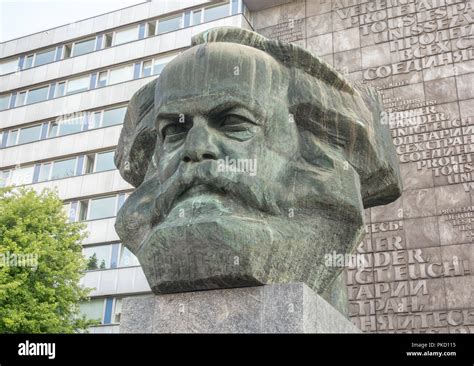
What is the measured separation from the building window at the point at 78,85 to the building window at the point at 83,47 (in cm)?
144

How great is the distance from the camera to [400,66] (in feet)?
43.9

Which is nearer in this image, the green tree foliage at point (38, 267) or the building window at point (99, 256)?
the green tree foliage at point (38, 267)

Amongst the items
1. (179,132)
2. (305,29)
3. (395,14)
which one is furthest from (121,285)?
(179,132)

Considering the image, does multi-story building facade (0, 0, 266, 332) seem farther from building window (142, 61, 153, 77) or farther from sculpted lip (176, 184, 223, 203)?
sculpted lip (176, 184, 223, 203)

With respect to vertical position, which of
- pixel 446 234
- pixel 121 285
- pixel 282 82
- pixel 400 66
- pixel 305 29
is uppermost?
pixel 305 29

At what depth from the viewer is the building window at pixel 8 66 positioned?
31547mm

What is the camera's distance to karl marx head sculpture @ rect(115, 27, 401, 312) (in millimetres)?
4129

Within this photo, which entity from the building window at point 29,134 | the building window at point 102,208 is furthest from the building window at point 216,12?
the building window at point 29,134

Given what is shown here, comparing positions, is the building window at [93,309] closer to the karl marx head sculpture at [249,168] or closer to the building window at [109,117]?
the building window at [109,117]

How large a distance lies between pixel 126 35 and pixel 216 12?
5.05 meters
